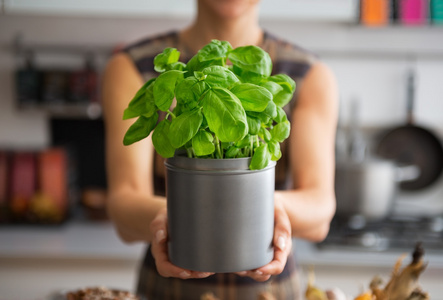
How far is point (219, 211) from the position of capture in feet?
1.57

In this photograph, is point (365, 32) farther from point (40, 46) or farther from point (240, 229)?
point (240, 229)

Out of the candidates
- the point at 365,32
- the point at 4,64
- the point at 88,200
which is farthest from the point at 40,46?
the point at 365,32

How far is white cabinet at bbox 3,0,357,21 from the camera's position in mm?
1884

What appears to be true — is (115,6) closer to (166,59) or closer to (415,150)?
(415,150)

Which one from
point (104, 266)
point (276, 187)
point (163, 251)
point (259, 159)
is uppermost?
point (259, 159)

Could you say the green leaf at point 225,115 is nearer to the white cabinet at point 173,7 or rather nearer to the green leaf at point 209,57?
the green leaf at point 209,57

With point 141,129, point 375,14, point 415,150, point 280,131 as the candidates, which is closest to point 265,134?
point 280,131

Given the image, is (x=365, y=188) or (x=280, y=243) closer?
(x=280, y=243)

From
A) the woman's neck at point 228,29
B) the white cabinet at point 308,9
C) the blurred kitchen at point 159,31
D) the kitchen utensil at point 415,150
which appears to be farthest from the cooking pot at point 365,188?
the woman's neck at point 228,29

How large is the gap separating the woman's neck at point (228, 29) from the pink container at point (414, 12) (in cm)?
125

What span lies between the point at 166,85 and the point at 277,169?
25.5 inches

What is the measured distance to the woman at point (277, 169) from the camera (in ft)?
2.91

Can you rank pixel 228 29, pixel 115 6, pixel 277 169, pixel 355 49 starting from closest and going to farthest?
pixel 228 29
pixel 277 169
pixel 115 6
pixel 355 49

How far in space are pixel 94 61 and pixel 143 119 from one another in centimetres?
185
